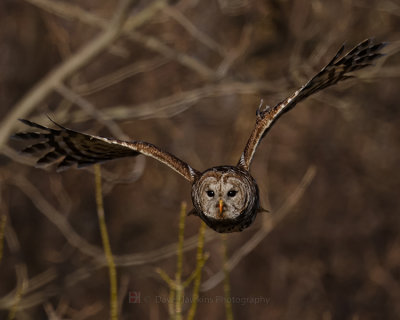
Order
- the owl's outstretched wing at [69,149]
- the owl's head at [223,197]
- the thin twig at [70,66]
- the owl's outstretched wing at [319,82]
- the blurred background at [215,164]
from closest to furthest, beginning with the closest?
the owl's head at [223,197] < the owl's outstretched wing at [319,82] < the owl's outstretched wing at [69,149] < the thin twig at [70,66] < the blurred background at [215,164]

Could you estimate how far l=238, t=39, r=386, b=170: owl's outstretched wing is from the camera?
17.3 ft

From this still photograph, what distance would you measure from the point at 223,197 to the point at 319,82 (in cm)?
113

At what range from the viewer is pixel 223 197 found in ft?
16.9

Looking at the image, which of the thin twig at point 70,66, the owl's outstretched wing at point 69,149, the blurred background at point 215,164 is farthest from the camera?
the blurred background at point 215,164

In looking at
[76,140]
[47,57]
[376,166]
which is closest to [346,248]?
[376,166]

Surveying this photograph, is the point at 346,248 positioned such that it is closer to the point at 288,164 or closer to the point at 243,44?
the point at 288,164

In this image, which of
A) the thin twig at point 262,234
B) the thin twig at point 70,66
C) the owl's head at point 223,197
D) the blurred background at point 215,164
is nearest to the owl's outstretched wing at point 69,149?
the owl's head at point 223,197

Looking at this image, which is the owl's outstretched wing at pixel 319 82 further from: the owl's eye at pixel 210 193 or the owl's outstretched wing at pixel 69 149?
the owl's outstretched wing at pixel 69 149

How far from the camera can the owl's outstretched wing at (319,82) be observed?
17.3 feet

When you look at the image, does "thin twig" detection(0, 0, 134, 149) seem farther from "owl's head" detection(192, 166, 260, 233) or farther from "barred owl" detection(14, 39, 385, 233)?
"owl's head" detection(192, 166, 260, 233)

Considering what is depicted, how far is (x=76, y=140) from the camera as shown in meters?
5.98

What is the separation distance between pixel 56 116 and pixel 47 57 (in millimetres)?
6596

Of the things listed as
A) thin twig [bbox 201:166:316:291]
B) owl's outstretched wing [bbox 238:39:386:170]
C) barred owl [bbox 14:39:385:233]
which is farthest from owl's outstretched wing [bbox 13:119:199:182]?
thin twig [bbox 201:166:316:291]

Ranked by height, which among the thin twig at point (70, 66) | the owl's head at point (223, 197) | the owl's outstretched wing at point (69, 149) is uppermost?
the thin twig at point (70, 66)
